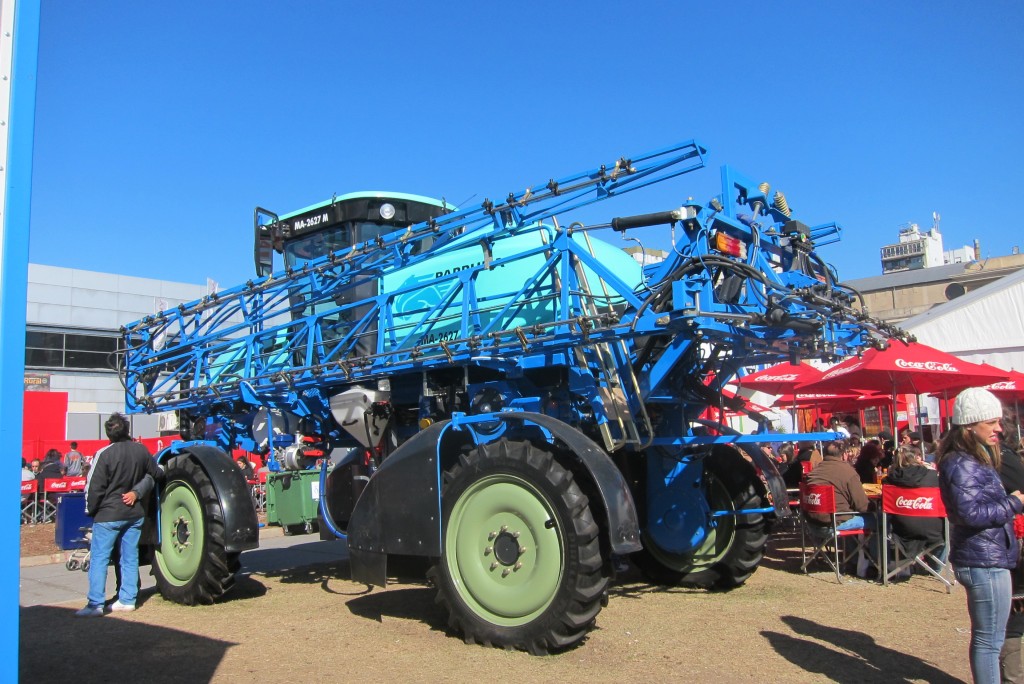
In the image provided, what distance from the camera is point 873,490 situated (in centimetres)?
909

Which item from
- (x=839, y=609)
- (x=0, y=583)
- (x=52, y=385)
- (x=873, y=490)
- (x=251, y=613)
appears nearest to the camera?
(x=0, y=583)

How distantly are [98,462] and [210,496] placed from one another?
1.04 m

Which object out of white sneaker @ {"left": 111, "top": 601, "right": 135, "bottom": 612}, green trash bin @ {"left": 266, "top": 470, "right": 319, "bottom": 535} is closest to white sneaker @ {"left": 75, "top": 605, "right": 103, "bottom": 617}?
white sneaker @ {"left": 111, "top": 601, "right": 135, "bottom": 612}

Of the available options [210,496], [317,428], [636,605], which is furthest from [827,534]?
[210,496]

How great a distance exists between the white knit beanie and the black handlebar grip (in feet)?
6.79

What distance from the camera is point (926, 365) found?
9797 millimetres

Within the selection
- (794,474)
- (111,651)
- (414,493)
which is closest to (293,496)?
(111,651)

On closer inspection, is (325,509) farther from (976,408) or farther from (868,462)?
(868,462)

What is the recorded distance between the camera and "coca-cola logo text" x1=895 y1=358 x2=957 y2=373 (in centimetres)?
966

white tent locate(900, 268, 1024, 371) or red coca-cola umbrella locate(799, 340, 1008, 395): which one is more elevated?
white tent locate(900, 268, 1024, 371)

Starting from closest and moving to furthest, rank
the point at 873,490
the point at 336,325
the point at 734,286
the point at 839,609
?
the point at 734,286 → the point at 839,609 → the point at 336,325 → the point at 873,490

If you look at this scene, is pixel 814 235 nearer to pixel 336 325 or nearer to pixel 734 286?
pixel 734 286

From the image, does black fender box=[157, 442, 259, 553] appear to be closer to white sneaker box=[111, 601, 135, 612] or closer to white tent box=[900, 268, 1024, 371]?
white sneaker box=[111, 601, 135, 612]

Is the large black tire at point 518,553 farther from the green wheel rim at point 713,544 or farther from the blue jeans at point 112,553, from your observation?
the blue jeans at point 112,553
